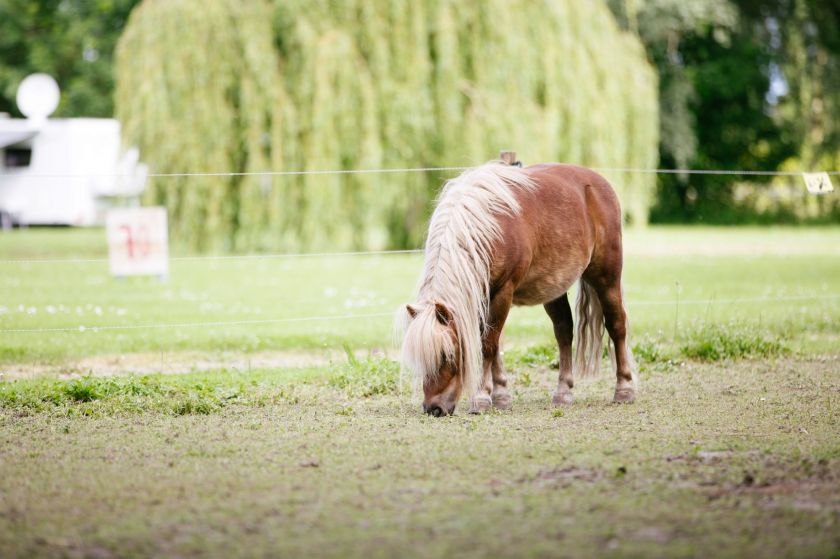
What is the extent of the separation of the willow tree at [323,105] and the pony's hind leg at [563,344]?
34.0 feet

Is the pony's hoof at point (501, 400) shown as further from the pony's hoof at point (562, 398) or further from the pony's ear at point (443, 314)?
the pony's ear at point (443, 314)

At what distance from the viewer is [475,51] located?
1909 cm

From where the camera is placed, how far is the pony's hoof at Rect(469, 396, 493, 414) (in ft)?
A: 21.7

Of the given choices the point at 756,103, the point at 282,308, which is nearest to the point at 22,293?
the point at 282,308

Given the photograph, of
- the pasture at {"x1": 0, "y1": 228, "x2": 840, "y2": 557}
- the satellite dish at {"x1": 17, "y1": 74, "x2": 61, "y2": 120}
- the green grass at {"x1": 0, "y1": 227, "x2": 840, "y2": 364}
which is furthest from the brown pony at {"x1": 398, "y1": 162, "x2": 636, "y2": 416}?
the satellite dish at {"x1": 17, "y1": 74, "x2": 61, "y2": 120}

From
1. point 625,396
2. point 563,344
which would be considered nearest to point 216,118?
point 563,344

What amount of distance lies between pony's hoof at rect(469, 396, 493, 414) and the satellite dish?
2923 cm

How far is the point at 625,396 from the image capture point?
23.5ft

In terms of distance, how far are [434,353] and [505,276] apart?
2.63ft

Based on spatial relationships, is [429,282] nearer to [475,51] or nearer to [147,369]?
[147,369]

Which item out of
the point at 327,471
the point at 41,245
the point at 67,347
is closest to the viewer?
the point at 327,471

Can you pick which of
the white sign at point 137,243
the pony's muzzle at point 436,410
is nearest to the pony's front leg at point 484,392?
the pony's muzzle at point 436,410

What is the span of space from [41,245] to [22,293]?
9664 mm

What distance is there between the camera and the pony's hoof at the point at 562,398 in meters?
7.09
